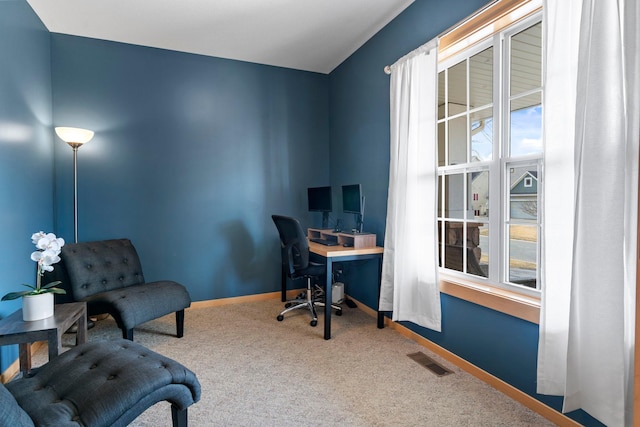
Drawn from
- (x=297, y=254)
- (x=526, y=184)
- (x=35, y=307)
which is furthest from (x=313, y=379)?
(x=526, y=184)

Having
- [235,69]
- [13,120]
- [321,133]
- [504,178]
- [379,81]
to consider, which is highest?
[235,69]

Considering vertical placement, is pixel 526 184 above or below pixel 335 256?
above

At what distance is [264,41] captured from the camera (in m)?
3.30

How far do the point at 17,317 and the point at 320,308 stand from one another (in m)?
2.45

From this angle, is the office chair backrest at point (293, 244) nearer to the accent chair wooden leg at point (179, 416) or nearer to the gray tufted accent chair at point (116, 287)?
the gray tufted accent chair at point (116, 287)

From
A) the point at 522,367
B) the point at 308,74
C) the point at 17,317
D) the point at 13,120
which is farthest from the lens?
the point at 308,74

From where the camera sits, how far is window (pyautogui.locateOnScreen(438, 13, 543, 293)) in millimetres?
1972

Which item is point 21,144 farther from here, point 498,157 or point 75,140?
point 498,157

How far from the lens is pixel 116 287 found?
2838 mm

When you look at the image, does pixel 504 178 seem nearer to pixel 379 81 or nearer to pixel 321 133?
pixel 379 81

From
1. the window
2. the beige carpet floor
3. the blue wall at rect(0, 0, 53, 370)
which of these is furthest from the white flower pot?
the window

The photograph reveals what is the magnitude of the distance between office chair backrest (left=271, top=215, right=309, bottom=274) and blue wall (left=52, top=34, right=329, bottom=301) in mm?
830

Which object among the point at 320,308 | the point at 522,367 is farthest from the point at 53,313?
the point at 522,367

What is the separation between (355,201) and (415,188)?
29.9 inches
